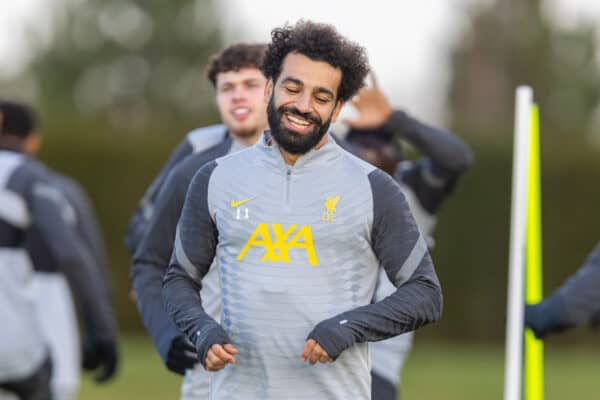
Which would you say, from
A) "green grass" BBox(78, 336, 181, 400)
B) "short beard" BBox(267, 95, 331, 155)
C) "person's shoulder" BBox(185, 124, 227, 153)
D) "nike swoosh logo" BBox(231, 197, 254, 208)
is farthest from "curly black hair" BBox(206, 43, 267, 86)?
"green grass" BBox(78, 336, 181, 400)

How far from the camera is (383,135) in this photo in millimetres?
5941

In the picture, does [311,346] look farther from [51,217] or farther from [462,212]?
[462,212]

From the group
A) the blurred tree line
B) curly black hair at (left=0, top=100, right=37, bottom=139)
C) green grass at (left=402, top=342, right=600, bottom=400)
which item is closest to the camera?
curly black hair at (left=0, top=100, right=37, bottom=139)

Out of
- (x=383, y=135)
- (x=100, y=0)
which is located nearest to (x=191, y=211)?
(x=383, y=135)

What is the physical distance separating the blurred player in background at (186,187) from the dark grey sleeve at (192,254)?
579mm

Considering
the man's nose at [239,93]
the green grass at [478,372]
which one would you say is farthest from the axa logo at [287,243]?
the green grass at [478,372]

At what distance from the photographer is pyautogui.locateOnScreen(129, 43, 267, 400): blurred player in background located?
4383mm

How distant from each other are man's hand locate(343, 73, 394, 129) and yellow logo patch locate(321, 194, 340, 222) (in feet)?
A: 6.88

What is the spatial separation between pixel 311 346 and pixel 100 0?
30437mm

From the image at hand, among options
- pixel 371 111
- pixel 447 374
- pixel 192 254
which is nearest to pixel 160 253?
pixel 192 254

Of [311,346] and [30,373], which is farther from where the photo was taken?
[30,373]

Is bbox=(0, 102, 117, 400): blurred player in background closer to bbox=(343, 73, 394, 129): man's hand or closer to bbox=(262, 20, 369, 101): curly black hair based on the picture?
bbox=(343, 73, 394, 129): man's hand

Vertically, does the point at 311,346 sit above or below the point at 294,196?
below

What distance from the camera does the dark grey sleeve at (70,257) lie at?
21.1ft
